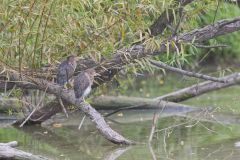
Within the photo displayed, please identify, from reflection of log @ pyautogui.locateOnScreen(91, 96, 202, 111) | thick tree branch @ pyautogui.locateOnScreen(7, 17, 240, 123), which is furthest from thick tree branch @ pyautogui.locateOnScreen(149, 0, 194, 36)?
reflection of log @ pyautogui.locateOnScreen(91, 96, 202, 111)

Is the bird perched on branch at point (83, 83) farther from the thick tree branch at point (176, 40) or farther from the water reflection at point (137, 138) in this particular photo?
the water reflection at point (137, 138)

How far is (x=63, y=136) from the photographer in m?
6.49

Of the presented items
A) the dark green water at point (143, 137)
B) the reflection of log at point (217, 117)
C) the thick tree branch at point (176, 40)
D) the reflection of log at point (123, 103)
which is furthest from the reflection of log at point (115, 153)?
the reflection of log at point (123, 103)

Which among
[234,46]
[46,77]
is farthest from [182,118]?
[234,46]

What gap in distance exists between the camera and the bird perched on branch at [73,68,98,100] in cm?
572

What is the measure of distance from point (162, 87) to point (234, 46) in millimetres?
3018

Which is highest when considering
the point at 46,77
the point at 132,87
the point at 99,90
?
the point at 46,77

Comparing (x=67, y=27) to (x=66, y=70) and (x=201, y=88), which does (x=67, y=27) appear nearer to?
(x=66, y=70)

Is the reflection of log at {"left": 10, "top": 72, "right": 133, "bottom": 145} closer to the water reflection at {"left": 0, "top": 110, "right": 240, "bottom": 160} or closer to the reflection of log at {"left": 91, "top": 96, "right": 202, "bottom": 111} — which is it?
the water reflection at {"left": 0, "top": 110, "right": 240, "bottom": 160}

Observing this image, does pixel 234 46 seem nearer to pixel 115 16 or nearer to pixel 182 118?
pixel 182 118

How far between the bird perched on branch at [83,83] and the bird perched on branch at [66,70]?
0.32 ft

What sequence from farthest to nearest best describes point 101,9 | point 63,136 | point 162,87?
point 162,87, point 63,136, point 101,9

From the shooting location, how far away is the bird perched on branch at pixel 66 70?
561 cm

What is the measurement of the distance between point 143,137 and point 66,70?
1.13 metres
